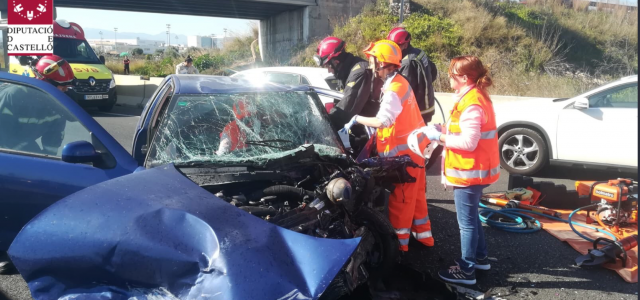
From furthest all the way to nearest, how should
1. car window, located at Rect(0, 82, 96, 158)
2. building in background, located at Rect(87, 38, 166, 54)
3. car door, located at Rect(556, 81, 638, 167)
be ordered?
1. building in background, located at Rect(87, 38, 166, 54)
2. car door, located at Rect(556, 81, 638, 167)
3. car window, located at Rect(0, 82, 96, 158)

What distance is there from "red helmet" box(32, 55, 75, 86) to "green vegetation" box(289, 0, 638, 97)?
10.9 m

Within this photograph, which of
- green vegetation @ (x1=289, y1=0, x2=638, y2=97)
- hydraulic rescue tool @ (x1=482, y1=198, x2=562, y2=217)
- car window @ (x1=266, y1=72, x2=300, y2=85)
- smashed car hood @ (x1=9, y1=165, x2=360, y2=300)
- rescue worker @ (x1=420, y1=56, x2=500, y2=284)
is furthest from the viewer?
green vegetation @ (x1=289, y1=0, x2=638, y2=97)

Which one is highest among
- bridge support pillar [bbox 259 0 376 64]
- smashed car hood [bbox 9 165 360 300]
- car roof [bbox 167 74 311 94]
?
bridge support pillar [bbox 259 0 376 64]

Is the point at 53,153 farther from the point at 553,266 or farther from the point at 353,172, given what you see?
the point at 553,266

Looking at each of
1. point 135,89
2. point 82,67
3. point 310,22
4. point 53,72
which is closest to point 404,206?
point 53,72

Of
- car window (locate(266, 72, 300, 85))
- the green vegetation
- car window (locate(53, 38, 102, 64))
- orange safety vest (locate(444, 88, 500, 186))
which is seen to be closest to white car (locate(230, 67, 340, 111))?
car window (locate(266, 72, 300, 85))

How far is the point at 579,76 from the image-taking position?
16.0 m

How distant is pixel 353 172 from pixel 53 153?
209 centimetres

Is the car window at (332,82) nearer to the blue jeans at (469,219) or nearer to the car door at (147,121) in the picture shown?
the car door at (147,121)

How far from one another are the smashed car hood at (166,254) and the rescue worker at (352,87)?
2.07 meters

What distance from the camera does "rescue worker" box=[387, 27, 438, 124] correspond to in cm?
539

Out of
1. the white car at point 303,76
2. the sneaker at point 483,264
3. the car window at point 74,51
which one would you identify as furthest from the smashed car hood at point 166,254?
the car window at point 74,51

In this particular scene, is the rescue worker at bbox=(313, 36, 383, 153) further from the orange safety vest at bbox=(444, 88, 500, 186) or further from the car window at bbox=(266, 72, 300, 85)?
the car window at bbox=(266, 72, 300, 85)

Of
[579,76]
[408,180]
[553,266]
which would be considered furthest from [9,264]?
[579,76]
